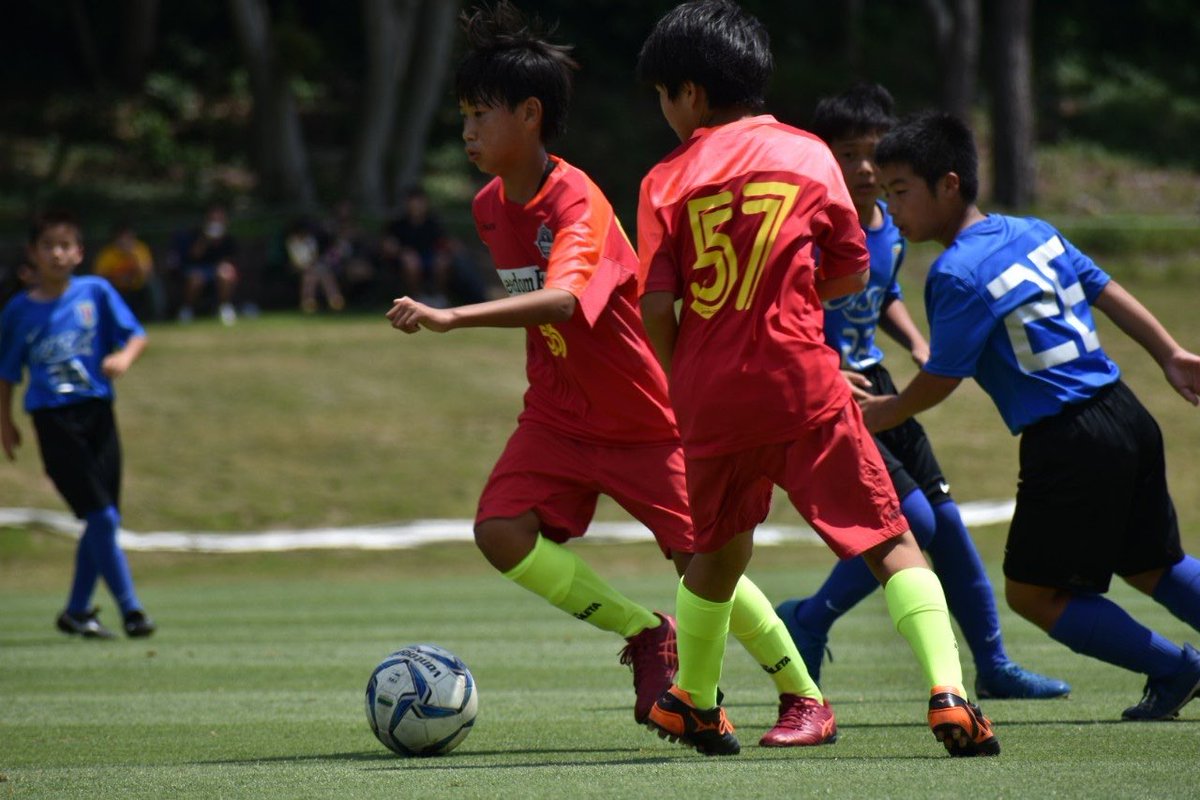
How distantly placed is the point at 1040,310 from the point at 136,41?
32.1m

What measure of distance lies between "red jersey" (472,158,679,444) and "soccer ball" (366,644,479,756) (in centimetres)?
96

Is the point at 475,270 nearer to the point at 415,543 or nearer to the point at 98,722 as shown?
the point at 415,543

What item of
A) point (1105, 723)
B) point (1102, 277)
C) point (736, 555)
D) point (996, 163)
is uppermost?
point (1102, 277)

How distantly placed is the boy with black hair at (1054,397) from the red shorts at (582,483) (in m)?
0.71

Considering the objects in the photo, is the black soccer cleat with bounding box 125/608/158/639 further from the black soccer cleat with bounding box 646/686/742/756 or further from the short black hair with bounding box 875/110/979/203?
the short black hair with bounding box 875/110/979/203

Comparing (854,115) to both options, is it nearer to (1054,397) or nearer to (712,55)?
(1054,397)

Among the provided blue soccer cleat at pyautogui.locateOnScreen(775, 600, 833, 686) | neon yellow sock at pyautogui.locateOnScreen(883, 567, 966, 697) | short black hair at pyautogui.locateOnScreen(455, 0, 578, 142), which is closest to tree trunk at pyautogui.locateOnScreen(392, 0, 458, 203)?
blue soccer cleat at pyautogui.locateOnScreen(775, 600, 833, 686)

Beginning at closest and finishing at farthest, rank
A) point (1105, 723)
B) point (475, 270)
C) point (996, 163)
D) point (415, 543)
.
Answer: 1. point (1105, 723)
2. point (415, 543)
3. point (475, 270)
4. point (996, 163)

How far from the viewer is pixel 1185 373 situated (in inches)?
216

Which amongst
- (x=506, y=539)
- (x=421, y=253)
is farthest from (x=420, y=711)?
(x=421, y=253)

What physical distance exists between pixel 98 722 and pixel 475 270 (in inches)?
795

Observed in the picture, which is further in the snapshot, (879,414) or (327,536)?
(327,536)

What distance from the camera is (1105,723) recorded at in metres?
5.45

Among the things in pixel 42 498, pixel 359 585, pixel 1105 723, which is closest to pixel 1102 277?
pixel 1105 723
